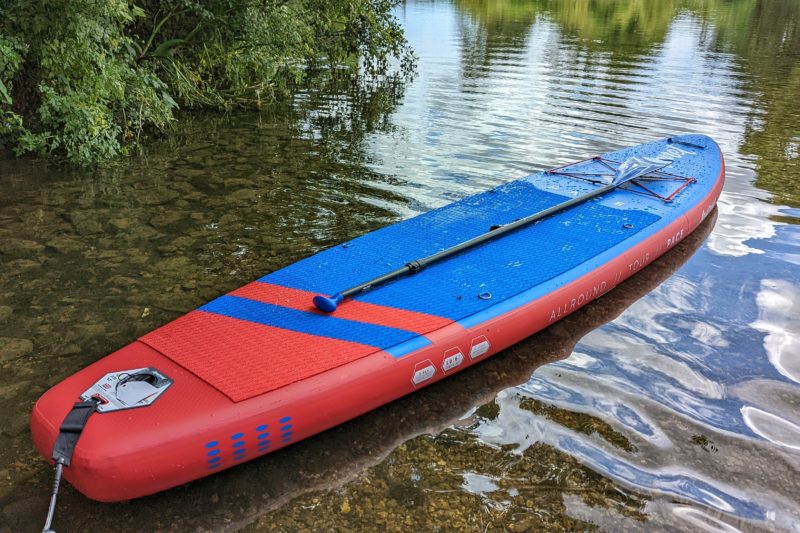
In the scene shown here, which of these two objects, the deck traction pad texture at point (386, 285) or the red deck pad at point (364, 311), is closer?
the deck traction pad texture at point (386, 285)

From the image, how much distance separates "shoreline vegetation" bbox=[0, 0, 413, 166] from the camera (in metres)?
5.91

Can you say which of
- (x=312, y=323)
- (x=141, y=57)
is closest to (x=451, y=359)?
(x=312, y=323)

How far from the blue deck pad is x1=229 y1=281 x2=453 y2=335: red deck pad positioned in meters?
0.07

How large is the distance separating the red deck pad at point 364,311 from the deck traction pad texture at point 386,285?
0.02 meters

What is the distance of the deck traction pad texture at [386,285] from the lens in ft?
9.84

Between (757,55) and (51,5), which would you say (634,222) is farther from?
(757,55)

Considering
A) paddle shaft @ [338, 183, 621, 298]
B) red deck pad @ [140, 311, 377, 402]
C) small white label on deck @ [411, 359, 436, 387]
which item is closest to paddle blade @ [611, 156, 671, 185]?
paddle shaft @ [338, 183, 621, 298]

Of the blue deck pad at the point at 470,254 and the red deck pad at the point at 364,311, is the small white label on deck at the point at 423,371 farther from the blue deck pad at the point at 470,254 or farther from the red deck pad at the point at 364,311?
the blue deck pad at the point at 470,254

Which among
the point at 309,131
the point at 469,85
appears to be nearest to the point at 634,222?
the point at 309,131

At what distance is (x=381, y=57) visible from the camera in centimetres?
1184

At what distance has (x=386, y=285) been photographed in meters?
3.72

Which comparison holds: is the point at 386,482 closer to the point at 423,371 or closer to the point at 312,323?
the point at 423,371

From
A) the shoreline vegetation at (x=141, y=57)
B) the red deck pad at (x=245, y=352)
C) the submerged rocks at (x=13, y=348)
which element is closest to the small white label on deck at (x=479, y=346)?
the red deck pad at (x=245, y=352)

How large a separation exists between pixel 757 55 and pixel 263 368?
1832 centimetres
